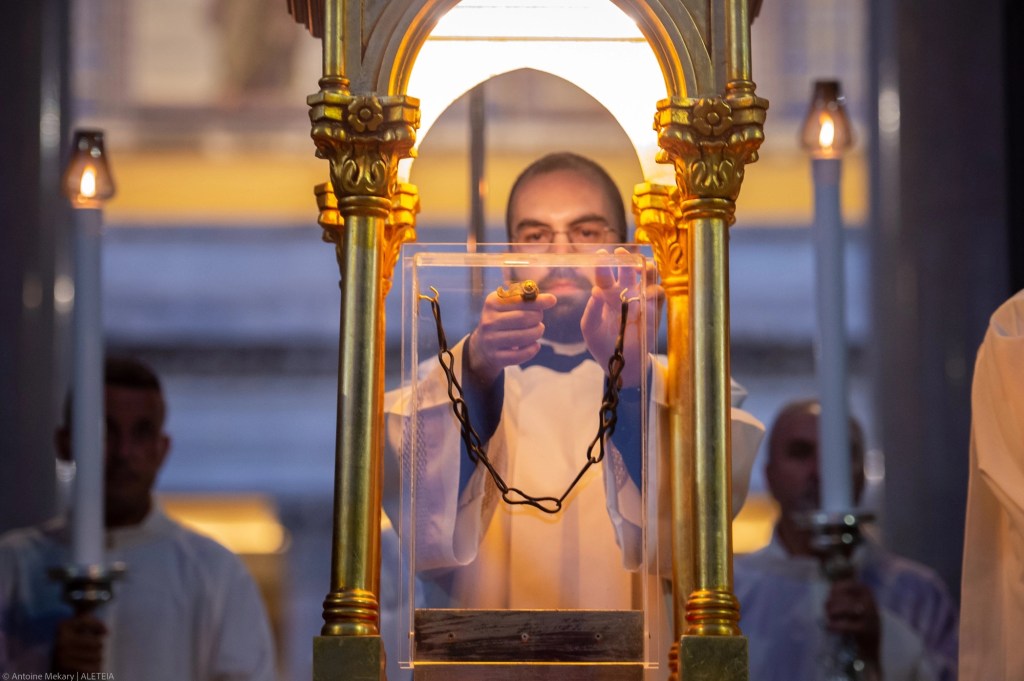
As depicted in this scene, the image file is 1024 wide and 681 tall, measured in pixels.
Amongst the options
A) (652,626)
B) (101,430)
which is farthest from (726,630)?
(101,430)

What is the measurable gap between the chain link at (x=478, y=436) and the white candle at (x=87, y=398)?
111 centimetres

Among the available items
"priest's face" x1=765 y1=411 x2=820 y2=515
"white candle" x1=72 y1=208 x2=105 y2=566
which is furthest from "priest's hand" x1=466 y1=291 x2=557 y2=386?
"priest's face" x1=765 y1=411 x2=820 y2=515

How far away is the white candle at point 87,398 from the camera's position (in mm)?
3561

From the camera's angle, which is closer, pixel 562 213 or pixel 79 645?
pixel 562 213

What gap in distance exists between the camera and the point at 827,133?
12.2 feet

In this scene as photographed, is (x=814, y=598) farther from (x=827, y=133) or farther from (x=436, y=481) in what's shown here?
(x=436, y=481)

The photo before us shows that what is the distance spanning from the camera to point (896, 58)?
516cm

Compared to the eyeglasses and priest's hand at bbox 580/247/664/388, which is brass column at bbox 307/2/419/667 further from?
the eyeglasses

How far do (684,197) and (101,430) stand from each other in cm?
149

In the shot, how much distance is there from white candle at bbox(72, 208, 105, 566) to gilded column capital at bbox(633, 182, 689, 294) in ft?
4.03

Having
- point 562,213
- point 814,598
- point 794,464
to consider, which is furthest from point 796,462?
point 562,213

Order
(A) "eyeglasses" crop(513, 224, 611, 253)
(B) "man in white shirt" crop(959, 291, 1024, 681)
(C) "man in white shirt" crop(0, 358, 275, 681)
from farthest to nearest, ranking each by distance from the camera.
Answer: (C) "man in white shirt" crop(0, 358, 275, 681) < (A) "eyeglasses" crop(513, 224, 611, 253) < (B) "man in white shirt" crop(959, 291, 1024, 681)

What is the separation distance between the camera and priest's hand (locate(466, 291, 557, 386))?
2.75m

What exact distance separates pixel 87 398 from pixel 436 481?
3.88 ft
